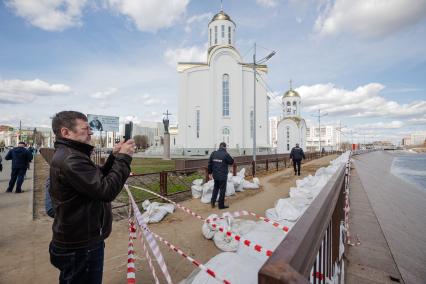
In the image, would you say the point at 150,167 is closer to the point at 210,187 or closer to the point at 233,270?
the point at 210,187

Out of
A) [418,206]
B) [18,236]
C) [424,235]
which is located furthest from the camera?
[418,206]

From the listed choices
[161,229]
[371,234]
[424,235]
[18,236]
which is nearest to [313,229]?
[371,234]

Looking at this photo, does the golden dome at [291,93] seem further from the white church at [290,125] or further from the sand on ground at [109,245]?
the sand on ground at [109,245]

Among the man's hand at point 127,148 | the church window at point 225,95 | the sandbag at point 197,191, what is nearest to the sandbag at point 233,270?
the man's hand at point 127,148

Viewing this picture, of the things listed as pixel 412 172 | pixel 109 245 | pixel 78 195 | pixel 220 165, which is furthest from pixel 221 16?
pixel 78 195

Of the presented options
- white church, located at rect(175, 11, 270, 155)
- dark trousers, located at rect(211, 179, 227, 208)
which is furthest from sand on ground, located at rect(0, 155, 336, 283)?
white church, located at rect(175, 11, 270, 155)

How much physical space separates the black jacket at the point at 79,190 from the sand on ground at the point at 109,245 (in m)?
2.03

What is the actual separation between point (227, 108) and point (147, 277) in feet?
120

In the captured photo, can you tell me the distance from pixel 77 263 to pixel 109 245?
316 cm

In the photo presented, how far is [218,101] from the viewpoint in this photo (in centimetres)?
3909

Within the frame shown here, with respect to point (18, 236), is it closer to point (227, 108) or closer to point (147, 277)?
point (147, 277)

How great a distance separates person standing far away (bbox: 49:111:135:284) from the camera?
1.81 metres

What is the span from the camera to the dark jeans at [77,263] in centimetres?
192

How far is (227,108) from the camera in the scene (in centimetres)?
3944
